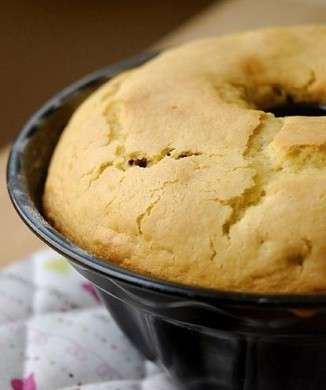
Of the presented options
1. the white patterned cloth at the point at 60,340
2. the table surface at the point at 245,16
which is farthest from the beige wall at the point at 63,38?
the white patterned cloth at the point at 60,340

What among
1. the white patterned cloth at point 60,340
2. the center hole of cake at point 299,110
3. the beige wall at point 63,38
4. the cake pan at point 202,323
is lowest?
the beige wall at point 63,38

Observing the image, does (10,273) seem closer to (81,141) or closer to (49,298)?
(49,298)

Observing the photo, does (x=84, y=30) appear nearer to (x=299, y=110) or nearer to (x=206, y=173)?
(x=299, y=110)

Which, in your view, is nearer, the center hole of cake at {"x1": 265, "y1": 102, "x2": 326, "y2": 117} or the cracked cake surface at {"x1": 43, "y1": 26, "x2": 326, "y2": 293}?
the cracked cake surface at {"x1": 43, "y1": 26, "x2": 326, "y2": 293}

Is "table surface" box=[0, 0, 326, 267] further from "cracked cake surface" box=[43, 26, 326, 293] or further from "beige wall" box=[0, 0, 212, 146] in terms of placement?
"cracked cake surface" box=[43, 26, 326, 293]

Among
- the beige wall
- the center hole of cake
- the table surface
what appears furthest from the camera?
the beige wall

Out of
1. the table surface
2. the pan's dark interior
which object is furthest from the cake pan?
the table surface

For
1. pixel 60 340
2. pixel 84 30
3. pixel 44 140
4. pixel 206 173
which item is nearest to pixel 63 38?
pixel 84 30

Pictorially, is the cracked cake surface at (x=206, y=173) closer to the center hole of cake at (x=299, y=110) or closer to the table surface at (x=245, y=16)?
the center hole of cake at (x=299, y=110)
